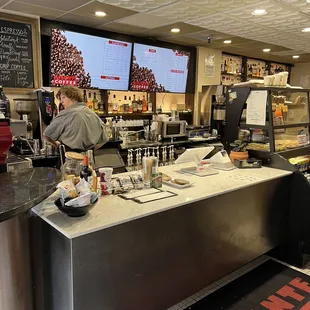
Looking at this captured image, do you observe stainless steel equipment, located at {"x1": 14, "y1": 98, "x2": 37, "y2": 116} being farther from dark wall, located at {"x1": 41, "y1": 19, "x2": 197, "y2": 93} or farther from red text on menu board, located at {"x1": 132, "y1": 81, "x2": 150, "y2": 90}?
red text on menu board, located at {"x1": 132, "y1": 81, "x2": 150, "y2": 90}

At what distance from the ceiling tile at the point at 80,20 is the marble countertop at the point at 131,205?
256 centimetres

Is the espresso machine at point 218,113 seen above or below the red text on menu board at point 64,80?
below

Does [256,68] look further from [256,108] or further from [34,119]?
[34,119]

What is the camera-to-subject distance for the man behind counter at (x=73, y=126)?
3.34 m

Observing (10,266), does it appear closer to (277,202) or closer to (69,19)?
(277,202)

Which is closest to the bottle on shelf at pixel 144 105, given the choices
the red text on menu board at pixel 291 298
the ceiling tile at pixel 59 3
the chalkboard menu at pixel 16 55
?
the chalkboard menu at pixel 16 55

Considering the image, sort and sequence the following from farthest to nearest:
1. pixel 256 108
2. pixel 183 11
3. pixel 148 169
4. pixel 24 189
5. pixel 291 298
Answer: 1. pixel 183 11
2. pixel 256 108
3. pixel 291 298
4. pixel 148 169
5. pixel 24 189

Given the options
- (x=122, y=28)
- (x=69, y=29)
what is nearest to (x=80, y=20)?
(x=69, y=29)

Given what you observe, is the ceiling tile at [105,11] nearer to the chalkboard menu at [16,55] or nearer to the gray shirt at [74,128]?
the chalkboard menu at [16,55]

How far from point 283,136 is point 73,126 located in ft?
7.44

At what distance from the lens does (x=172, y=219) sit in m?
1.91

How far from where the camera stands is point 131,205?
186cm

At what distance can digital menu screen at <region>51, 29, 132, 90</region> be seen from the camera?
4219mm

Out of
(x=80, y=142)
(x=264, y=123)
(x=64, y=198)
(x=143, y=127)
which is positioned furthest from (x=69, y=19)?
(x=64, y=198)
